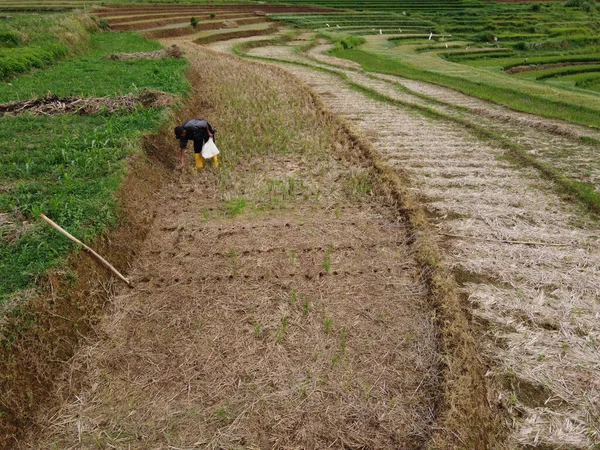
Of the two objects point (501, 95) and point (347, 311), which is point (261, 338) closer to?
point (347, 311)

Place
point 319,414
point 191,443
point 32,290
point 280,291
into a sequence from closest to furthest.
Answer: point 191,443, point 319,414, point 32,290, point 280,291

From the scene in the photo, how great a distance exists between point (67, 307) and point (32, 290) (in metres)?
0.37

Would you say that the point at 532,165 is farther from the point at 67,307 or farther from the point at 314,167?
the point at 67,307

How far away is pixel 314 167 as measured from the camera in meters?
7.66

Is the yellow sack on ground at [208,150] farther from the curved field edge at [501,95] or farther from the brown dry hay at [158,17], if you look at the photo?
the brown dry hay at [158,17]

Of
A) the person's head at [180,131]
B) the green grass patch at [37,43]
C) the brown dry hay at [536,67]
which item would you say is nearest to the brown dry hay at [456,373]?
the person's head at [180,131]

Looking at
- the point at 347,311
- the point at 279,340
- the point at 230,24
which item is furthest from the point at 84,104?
the point at 230,24

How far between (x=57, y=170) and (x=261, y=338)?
3.99m

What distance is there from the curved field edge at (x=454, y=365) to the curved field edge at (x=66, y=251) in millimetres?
3185

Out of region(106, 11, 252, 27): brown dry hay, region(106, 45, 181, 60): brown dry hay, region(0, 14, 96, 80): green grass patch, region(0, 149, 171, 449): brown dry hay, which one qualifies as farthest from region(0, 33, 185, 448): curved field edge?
region(106, 11, 252, 27): brown dry hay

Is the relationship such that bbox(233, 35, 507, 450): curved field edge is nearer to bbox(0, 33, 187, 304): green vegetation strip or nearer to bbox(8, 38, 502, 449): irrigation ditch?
bbox(8, 38, 502, 449): irrigation ditch

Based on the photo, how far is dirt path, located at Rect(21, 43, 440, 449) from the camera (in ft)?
10.4

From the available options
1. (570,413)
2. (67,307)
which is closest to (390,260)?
(570,413)

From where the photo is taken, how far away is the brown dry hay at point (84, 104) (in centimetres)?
820
